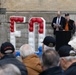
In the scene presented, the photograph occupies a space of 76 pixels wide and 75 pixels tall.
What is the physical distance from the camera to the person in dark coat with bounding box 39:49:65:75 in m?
3.92

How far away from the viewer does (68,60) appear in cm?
460

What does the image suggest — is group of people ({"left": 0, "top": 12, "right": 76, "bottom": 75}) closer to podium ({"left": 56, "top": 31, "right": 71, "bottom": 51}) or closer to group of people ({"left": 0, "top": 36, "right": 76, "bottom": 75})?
group of people ({"left": 0, "top": 36, "right": 76, "bottom": 75})

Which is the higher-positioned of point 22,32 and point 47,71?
point 47,71

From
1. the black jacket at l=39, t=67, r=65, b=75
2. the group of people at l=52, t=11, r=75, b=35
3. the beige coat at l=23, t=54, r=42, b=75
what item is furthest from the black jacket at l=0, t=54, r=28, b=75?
the group of people at l=52, t=11, r=75, b=35

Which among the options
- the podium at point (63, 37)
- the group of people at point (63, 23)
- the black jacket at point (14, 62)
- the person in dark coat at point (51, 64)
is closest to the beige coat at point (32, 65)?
the black jacket at point (14, 62)

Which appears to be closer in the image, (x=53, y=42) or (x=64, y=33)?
(x=53, y=42)

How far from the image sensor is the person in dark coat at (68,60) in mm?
4127

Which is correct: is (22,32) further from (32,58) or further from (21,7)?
(32,58)

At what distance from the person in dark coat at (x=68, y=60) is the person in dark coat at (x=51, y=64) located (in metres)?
0.13

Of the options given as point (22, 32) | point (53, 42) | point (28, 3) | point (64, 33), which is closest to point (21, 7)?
point (28, 3)

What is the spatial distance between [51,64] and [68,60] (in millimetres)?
632

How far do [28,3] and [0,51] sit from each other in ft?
43.3

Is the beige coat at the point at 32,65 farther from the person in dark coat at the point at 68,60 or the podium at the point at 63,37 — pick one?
the podium at the point at 63,37

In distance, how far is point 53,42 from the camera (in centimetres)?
632
